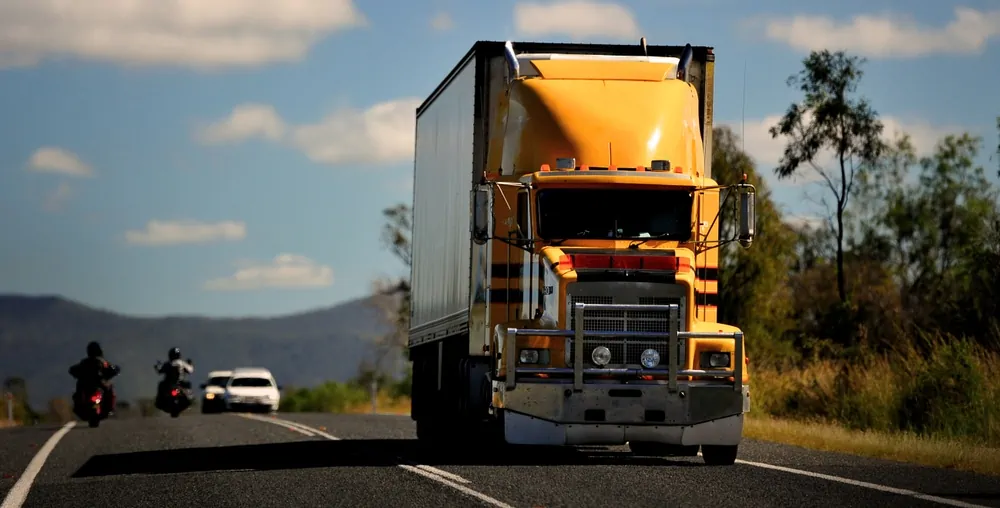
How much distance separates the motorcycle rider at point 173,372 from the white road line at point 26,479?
420 inches

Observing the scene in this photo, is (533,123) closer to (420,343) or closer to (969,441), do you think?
(420,343)

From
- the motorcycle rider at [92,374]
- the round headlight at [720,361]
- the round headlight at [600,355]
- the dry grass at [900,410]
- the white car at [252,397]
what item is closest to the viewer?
the round headlight at [600,355]

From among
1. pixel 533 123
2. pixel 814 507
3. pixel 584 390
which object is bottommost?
pixel 814 507

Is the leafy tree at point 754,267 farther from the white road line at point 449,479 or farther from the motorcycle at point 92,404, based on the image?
the white road line at point 449,479

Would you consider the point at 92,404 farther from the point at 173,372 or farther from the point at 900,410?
the point at 900,410

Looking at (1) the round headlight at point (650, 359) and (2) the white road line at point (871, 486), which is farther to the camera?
(1) the round headlight at point (650, 359)

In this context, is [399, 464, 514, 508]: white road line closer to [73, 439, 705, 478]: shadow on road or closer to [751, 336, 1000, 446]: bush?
[73, 439, 705, 478]: shadow on road

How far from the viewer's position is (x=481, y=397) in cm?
1803

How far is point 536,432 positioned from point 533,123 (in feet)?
11.6

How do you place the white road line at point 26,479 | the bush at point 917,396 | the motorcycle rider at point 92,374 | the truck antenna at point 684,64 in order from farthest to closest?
1. the motorcycle rider at point 92,374
2. the bush at point 917,396
3. the truck antenna at point 684,64
4. the white road line at point 26,479

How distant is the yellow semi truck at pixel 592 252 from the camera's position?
15.9 metres

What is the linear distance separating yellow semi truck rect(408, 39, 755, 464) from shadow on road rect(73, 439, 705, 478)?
550 mm

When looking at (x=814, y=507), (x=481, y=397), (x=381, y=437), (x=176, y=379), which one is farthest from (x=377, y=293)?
(x=814, y=507)

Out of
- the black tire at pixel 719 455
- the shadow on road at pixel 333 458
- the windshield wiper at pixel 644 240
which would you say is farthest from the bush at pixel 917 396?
the windshield wiper at pixel 644 240
